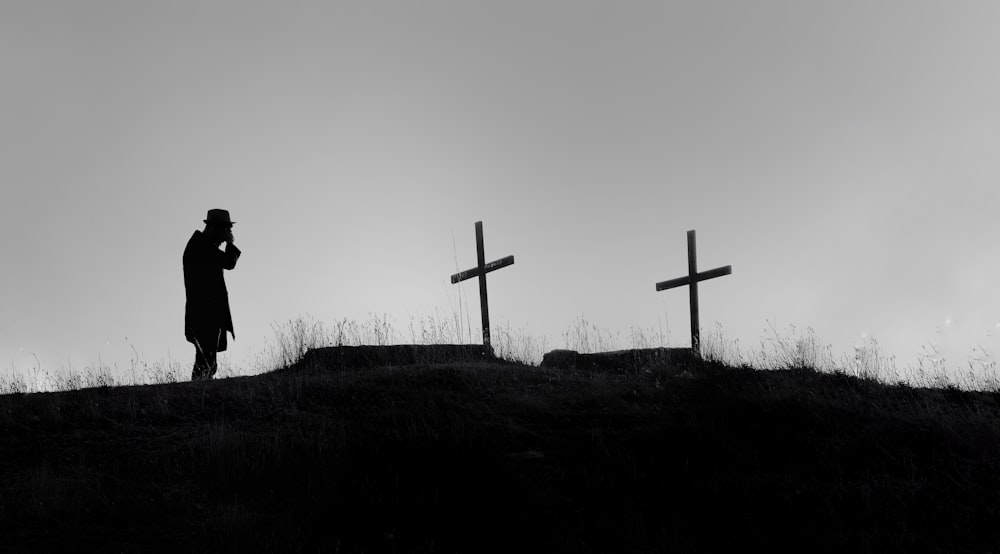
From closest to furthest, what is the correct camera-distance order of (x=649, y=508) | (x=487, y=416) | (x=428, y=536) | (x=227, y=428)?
(x=428, y=536), (x=649, y=508), (x=227, y=428), (x=487, y=416)

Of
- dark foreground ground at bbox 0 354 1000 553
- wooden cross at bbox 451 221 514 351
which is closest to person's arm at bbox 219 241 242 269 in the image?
dark foreground ground at bbox 0 354 1000 553

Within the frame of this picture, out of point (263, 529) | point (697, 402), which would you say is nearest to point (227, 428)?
point (263, 529)

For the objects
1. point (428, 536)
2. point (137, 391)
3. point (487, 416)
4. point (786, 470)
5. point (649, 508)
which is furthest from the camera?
point (137, 391)

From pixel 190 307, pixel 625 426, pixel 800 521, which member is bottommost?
pixel 800 521

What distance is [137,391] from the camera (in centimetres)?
959

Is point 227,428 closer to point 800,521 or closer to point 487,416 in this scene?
point 487,416

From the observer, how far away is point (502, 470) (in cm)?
650

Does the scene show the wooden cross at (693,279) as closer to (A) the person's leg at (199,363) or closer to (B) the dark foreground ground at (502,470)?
(B) the dark foreground ground at (502,470)

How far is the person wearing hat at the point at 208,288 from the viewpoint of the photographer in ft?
39.2

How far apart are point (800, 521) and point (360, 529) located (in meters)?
2.89

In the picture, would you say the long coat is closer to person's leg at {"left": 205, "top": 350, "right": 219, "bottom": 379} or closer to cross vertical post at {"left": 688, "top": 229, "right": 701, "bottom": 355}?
person's leg at {"left": 205, "top": 350, "right": 219, "bottom": 379}

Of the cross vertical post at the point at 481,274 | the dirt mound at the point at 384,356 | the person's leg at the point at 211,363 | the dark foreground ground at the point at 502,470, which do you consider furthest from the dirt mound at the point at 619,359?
the person's leg at the point at 211,363

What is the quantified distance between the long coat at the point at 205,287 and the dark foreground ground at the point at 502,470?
101 inches

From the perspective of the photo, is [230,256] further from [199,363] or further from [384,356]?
[384,356]
